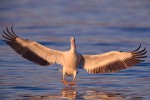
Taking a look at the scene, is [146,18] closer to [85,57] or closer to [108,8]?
[108,8]

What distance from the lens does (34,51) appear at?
51.9 ft

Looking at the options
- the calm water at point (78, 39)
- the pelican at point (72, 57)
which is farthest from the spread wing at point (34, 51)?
the calm water at point (78, 39)

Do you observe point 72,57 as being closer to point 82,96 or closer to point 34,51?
point 34,51

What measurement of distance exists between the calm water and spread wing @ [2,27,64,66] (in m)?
0.51

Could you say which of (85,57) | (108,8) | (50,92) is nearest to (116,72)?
(85,57)

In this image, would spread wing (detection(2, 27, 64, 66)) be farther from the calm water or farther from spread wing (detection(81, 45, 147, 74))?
spread wing (detection(81, 45, 147, 74))

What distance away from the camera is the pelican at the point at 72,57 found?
15.5m

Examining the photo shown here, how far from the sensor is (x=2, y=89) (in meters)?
14.6

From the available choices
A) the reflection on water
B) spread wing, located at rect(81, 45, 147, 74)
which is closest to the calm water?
the reflection on water

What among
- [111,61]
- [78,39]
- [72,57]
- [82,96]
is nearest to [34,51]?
[72,57]

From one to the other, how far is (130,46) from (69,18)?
8.27 metres

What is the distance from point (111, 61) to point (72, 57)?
996 mm

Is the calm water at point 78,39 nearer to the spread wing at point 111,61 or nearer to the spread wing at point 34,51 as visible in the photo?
the spread wing at point 111,61

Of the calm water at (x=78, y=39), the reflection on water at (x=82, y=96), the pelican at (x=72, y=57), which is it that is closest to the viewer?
the reflection on water at (x=82, y=96)
